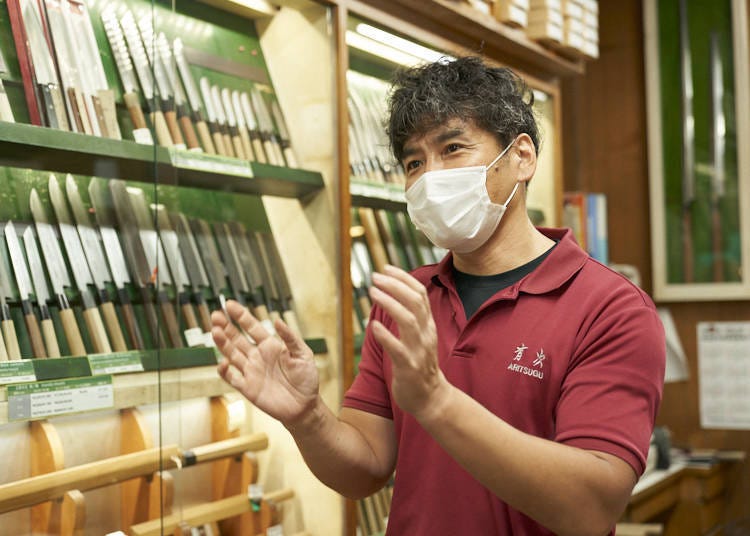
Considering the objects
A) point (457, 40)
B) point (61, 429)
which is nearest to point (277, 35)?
point (457, 40)

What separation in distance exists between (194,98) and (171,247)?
0.37 metres

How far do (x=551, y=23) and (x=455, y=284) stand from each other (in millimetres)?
1657

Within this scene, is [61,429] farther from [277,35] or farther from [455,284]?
[277,35]

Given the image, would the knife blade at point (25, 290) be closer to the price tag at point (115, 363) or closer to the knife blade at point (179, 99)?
the price tag at point (115, 363)

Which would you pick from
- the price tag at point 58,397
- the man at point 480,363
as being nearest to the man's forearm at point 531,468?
the man at point 480,363

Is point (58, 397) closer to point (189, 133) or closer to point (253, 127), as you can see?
point (189, 133)

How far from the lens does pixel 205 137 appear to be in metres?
2.00

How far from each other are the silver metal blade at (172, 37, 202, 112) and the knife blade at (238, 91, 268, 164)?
5.9 inches

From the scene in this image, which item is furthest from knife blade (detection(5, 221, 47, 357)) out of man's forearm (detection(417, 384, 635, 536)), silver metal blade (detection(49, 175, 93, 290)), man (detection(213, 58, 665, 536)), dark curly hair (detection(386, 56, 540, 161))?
man's forearm (detection(417, 384, 635, 536))

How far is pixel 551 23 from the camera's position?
285 centimetres

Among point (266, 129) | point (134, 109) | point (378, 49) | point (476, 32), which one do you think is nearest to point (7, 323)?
point (134, 109)

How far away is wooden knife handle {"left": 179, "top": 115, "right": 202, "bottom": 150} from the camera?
6.39 feet

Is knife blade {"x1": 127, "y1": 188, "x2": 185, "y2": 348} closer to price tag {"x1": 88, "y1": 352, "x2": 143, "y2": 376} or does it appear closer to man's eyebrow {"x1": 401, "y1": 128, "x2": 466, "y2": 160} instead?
price tag {"x1": 88, "y1": 352, "x2": 143, "y2": 376}

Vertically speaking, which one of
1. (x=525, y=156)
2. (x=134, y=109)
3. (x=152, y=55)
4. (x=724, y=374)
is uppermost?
(x=152, y=55)
